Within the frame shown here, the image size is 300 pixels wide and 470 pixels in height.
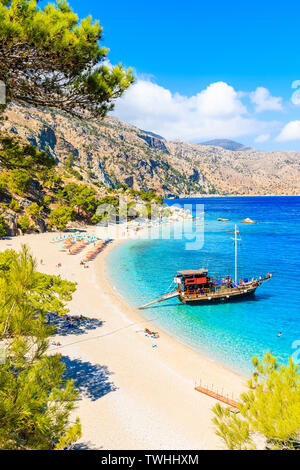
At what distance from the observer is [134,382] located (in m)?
13.6

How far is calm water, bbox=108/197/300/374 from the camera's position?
19.0m

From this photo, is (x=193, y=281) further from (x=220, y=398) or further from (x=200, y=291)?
(x=220, y=398)

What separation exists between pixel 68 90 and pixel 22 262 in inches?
245

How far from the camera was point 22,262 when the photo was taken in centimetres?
596

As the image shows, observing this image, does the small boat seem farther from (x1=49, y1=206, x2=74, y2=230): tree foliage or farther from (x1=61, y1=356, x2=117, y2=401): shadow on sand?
(x1=49, y1=206, x2=74, y2=230): tree foliage

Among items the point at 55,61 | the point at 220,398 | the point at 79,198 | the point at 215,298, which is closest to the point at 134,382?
the point at 220,398

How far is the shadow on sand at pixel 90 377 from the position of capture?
1252 cm

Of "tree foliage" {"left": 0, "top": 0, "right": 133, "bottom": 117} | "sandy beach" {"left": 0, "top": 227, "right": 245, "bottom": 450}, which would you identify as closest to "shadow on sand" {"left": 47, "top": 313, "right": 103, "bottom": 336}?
"sandy beach" {"left": 0, "top": 227, "right": 245, "bottom": 450}

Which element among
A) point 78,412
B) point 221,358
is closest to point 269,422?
point 78,412

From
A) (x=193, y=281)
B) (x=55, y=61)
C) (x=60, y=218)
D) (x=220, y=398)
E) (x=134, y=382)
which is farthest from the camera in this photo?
(x=60, y=218)

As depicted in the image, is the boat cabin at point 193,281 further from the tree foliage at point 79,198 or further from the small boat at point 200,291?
the tree foliage at point 79,198

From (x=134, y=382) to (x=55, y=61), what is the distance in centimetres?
1343

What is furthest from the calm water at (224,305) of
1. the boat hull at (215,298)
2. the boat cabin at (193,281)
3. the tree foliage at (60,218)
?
the tree foliage at (60,218)

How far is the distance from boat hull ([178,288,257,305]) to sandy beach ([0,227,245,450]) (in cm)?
514
